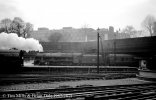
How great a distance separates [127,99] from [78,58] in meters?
29.0

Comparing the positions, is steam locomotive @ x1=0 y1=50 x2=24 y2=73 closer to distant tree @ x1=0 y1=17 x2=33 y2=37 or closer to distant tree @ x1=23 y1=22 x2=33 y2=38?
distant tree @ x1=0 y1=17 x2=33 y2=37

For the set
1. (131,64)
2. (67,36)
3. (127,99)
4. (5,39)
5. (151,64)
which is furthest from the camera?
(67,36)

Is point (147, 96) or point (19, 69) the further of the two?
point (19, 69)

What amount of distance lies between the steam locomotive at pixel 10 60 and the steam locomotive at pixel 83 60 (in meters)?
14.8

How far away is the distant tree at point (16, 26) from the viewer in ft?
206

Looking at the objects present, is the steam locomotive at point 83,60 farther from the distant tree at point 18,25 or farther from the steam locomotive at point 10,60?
the distant tree at point 18,25

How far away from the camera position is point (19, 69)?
2247 cm

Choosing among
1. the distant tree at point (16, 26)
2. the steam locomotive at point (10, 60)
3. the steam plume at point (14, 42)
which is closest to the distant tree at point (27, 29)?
the distant tree at point (16, 26)

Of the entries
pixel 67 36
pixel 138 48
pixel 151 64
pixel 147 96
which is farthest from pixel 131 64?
pixel 67 36

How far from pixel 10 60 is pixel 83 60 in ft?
59.5

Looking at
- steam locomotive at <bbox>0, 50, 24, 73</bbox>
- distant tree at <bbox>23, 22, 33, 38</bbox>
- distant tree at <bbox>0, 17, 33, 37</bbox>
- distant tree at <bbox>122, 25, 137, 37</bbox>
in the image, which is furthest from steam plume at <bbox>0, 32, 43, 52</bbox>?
distant tree at <bbox>122, 25, 137, 37</bbox>

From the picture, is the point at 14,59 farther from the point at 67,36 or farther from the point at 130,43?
the point at 67,36

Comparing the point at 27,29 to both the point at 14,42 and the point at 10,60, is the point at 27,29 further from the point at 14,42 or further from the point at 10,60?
the point at 10,60

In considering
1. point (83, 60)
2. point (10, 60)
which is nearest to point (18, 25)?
point (83, 60)
